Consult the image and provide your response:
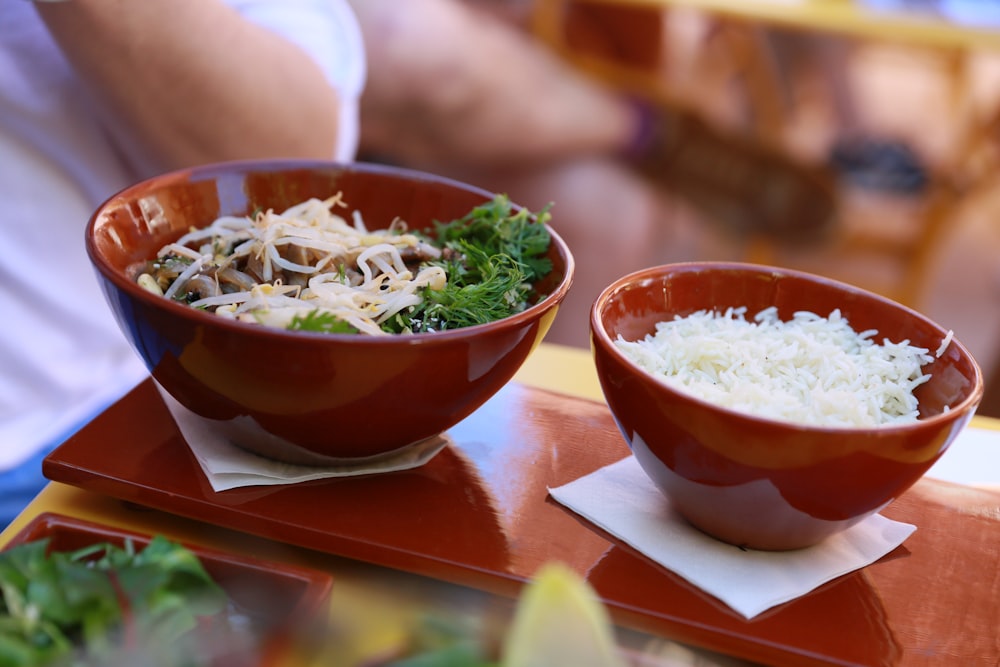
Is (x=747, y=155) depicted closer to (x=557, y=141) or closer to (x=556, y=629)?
(x=557, y=141)

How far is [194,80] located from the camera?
46.2 inches

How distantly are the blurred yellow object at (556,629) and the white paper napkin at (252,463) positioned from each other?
16.8 inches

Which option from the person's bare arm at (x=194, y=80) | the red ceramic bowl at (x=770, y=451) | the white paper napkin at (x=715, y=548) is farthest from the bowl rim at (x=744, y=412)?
the person's bare arm at (x=194, y=80)

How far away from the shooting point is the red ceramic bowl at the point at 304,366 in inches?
28.6

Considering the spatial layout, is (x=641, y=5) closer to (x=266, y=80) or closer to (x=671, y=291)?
(x=266, y=80)

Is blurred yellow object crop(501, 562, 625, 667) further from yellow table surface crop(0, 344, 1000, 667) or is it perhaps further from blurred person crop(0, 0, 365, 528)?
blurred person crop(0, 0, 365, 528)

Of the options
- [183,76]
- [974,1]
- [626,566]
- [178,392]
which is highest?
[183,76]

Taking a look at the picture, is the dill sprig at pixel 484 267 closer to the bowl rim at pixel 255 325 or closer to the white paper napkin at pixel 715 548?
the bowl rim at pixel 255 325

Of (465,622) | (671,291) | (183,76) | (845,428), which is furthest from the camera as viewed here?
(183,76)

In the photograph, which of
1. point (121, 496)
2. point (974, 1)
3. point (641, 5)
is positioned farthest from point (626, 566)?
point (974, 1)

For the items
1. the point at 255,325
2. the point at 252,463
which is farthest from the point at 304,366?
the point at 252,463

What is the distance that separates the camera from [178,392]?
0.81 meters

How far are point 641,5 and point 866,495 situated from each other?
2.74 m

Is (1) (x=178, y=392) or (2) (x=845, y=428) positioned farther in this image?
(1) (x=178, y=392)
